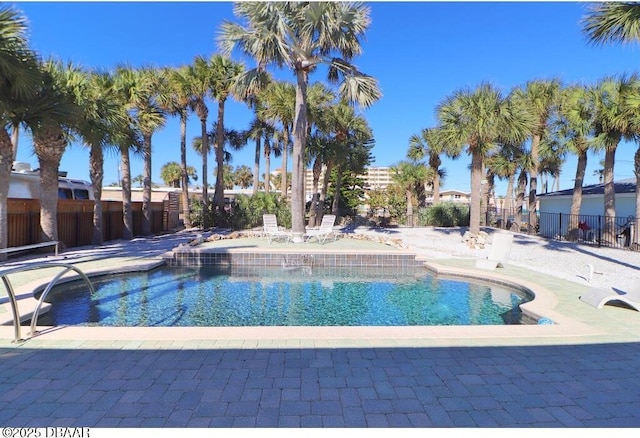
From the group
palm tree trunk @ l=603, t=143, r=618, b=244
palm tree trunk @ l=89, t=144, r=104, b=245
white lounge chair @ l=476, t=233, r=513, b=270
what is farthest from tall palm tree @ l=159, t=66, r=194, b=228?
palm tree trunk @ l=603, t=143, r=618, b=244

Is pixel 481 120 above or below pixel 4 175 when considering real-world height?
above

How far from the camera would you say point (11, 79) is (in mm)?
7551

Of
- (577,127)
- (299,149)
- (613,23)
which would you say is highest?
(613,23)

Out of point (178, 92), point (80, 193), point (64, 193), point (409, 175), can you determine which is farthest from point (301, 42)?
point (409, 175)

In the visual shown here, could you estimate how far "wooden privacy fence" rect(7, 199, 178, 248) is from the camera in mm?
9969

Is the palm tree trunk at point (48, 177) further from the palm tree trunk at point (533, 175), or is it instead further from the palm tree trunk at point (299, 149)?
the palm tree trunk at point (533, 175)

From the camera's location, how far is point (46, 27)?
8688 mm

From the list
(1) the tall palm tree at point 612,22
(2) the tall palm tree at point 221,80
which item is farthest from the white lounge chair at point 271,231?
(1) the tall palm tree at point 612,22

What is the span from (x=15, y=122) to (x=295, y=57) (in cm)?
849

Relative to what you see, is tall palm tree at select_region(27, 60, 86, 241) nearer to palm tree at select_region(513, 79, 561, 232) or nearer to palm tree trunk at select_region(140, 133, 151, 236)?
palm tree trunk at select_region(140, 133, 151, 236)

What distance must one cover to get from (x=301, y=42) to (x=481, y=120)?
742cm

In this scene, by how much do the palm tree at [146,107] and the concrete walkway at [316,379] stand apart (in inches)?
476

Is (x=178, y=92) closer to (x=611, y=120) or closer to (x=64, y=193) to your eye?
(x=64, y=193)

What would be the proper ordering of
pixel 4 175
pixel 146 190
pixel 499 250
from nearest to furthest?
1. pixel 4 175
2. pixel 499 250
3. pixel 146 190
